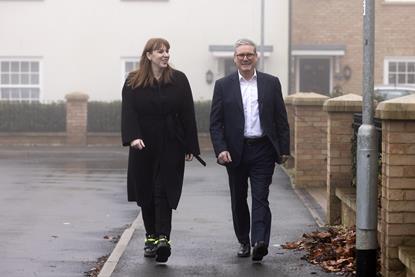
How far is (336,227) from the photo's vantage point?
1099cm

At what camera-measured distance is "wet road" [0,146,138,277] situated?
9.46m


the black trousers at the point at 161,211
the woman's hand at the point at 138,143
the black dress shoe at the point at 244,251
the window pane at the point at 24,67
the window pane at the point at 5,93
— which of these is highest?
the window pane at the point at 24,67

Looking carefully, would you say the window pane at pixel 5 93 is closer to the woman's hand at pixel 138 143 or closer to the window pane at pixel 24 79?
the window pane at pixel 24 79

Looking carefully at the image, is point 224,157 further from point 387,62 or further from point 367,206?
point 387,62

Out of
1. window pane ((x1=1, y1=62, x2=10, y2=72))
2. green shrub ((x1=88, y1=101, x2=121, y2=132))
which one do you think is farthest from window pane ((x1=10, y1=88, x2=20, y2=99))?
green shrub ((x1=88, y1=101, x2=121, y2=132))

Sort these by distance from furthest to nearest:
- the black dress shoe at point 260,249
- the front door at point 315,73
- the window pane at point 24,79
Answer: the front door at point 315,73
the window pane at point 24,79
the black dress shoe at point 260,249

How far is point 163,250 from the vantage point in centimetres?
884

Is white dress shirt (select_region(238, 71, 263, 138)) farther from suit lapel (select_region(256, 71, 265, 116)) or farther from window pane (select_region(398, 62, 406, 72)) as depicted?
window pane (select_region(398, 62, 406, 72))

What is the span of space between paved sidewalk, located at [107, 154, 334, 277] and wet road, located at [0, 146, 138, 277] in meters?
0.46

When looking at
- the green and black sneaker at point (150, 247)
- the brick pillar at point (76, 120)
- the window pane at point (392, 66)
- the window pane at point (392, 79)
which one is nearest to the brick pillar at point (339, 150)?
the green and black sneaker at point (150, 247)

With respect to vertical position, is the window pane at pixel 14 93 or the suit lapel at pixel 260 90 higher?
the window pane at pixel 14 93

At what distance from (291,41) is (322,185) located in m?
17.3

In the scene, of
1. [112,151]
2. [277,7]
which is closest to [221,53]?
[277,7]

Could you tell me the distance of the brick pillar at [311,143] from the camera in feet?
51.5
